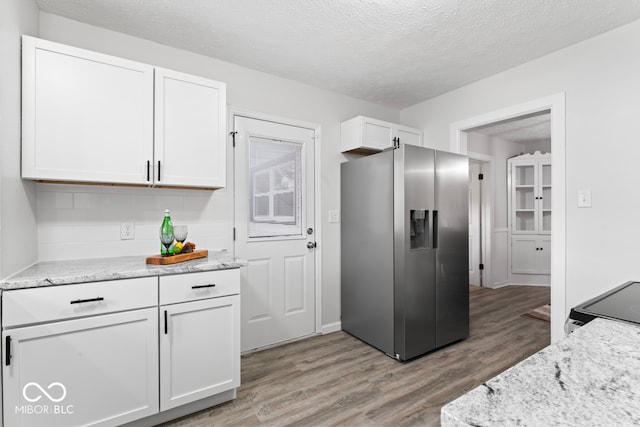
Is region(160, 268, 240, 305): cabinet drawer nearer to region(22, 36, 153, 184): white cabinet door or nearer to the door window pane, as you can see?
region(22, 36, 153, 184): white cabinet door

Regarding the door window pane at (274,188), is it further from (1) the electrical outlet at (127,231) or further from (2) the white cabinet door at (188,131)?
(1) the electrical outlet at (127,231)

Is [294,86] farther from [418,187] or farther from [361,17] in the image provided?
[418,187]

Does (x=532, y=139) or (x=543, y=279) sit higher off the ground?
(x=532, y=139)

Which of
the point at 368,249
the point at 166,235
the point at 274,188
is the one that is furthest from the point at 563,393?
the point at 274,188

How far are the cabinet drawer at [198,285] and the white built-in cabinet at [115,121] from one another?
2.19 feet

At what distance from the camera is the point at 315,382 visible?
2.24 m

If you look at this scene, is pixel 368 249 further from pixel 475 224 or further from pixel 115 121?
pixel 475 224

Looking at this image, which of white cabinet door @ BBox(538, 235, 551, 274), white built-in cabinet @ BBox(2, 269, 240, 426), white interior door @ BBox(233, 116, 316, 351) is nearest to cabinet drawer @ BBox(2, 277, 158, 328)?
white built-in cabinet @ BBox(2, 269, 240, 426)

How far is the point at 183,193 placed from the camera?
242 centimetres

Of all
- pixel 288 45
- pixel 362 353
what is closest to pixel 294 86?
pixel 288 45

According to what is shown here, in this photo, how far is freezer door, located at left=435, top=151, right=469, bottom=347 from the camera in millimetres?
2697

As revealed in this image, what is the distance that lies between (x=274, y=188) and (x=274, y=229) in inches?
14.9

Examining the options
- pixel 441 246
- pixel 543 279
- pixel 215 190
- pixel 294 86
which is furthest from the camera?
pixel 543 279

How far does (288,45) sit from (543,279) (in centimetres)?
541
